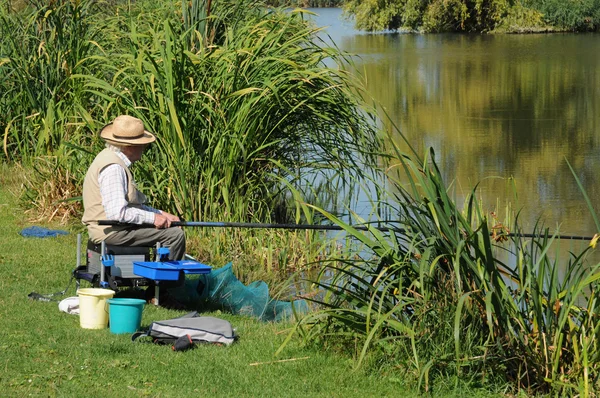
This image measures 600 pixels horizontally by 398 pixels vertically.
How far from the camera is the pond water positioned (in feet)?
38.7

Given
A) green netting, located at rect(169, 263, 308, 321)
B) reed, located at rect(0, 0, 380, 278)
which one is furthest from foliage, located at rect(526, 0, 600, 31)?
green netting, located at rect(169, 263, 308, 321)

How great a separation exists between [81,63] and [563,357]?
5891 millimetres

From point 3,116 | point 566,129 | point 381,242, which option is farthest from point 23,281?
point 566,129

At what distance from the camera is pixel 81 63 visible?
9.16 m

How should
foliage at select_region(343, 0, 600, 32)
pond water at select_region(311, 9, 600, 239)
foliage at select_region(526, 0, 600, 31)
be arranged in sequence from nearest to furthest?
pond water at select_region(311, 9, 600, 239) → foliage at select_region(343, 0, 600, 32) → foliage at select_region(526, 0, 600, 31)

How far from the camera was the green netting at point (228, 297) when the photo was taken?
6172mm

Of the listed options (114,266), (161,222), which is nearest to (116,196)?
(161,222)

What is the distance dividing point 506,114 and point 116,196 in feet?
45.8

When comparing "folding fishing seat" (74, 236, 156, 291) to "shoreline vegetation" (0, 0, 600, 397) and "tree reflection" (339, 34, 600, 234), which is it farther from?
"tree reflection" (339, 34, 600, 234)

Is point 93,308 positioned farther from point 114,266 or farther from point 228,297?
point 228,297

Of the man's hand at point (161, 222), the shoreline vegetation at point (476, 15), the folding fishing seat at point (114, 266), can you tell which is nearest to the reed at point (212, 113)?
the man's hand at point (161, 222)

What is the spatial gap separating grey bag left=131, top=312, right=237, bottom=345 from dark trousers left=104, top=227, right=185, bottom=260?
0.83 m

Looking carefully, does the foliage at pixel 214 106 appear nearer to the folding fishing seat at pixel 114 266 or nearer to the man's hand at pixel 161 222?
the man's hand at pixel 161 222

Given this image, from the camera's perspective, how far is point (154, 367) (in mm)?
4566
